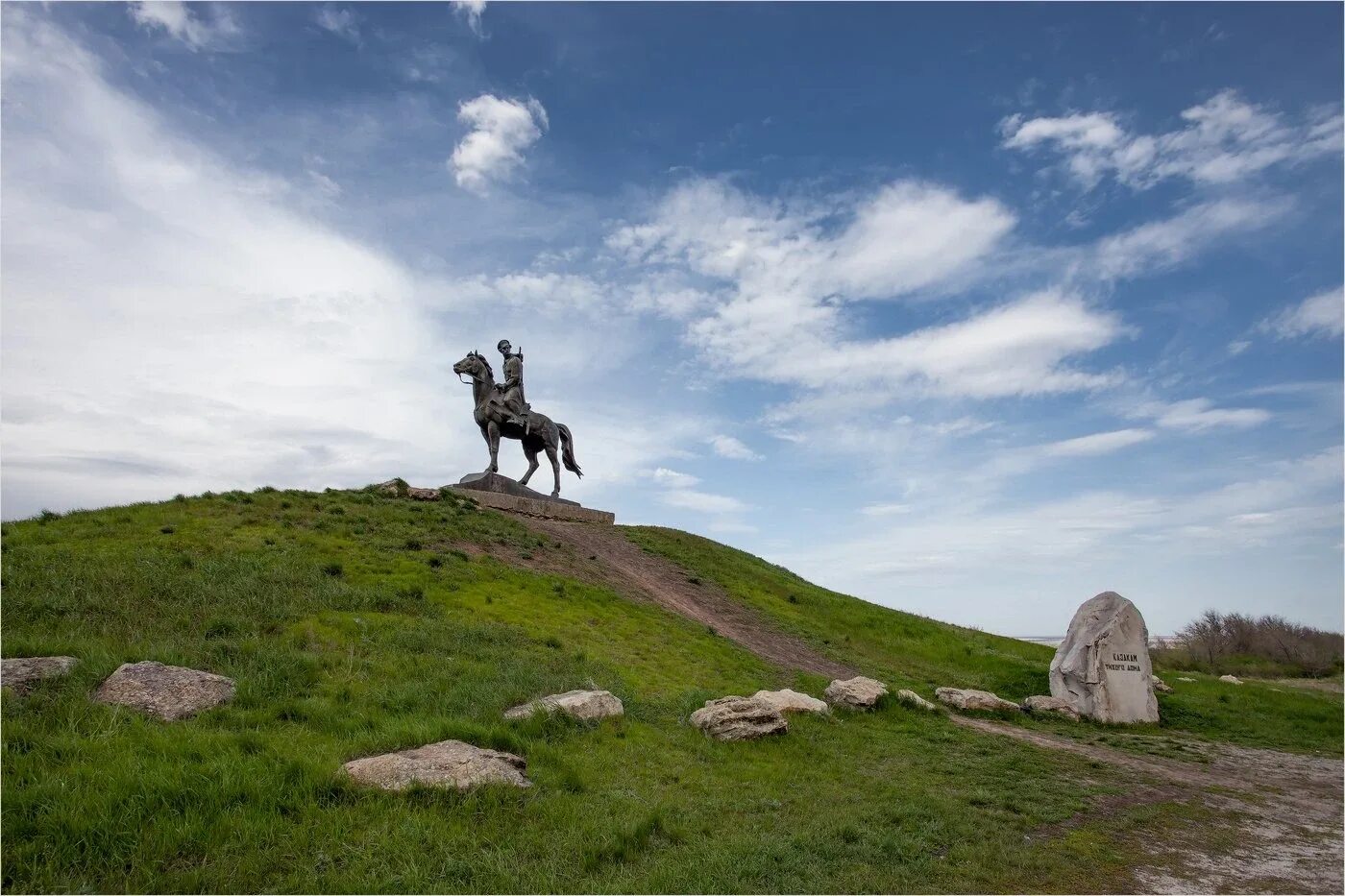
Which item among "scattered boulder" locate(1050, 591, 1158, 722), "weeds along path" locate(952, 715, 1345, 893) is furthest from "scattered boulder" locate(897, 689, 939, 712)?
"scattered boulder" locate(1050, 591, 1158, 722)

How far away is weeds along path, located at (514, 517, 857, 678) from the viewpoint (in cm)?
2112

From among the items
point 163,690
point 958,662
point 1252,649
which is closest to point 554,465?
point 958,662

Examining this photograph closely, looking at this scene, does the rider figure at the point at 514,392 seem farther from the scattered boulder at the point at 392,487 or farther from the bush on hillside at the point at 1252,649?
the bush on hillside at the point at 1252,649

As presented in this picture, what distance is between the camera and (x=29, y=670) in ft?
27.2

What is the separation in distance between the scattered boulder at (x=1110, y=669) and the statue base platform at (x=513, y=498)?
62.0 ft

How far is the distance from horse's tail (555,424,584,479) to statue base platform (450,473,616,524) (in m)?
1.48

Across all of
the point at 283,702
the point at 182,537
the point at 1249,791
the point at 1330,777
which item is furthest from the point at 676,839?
the point at 182,537

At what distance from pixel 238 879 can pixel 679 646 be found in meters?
13.1

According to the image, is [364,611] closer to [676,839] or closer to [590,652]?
[590,652]

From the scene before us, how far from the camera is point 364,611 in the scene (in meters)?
14.0

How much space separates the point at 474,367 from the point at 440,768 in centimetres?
2295

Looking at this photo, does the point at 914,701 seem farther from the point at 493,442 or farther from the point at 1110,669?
the point at 493,442

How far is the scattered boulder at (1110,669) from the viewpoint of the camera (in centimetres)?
1759

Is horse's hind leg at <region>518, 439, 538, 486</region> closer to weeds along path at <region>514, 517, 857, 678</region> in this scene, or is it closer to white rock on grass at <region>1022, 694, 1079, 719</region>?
weeds along path at <region>514, 517, 857, 678</region>
